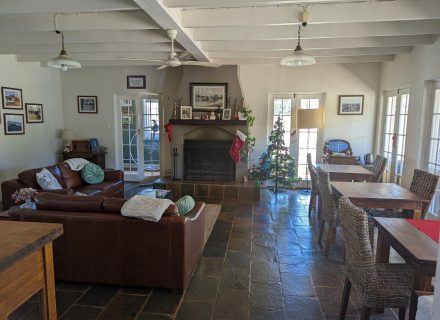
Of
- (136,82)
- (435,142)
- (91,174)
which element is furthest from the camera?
(136,82)

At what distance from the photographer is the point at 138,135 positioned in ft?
24.1

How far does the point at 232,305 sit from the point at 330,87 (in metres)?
5.20

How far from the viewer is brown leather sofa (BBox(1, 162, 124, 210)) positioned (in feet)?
14.8

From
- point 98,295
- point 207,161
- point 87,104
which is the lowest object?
point 98,295

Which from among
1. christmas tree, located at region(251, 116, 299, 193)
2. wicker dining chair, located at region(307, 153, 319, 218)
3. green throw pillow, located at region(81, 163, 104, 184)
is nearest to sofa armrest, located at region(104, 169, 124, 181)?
green throw pillow, located at region(81, 163, 104, 184)

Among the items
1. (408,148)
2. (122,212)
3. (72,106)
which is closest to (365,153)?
(408,148)

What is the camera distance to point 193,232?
295 cm

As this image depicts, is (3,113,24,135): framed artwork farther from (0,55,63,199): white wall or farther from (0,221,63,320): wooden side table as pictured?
(0,221,63,320): wooden side table

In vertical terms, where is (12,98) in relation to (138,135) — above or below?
above

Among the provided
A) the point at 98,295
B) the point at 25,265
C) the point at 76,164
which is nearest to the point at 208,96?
the point at 76,164

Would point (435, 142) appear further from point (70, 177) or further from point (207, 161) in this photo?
point (70, 177)

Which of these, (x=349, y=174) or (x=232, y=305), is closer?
(x=232, y=305)

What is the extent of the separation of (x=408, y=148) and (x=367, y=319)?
12.2 feet

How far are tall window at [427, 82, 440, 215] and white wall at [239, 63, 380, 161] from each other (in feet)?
6.65
